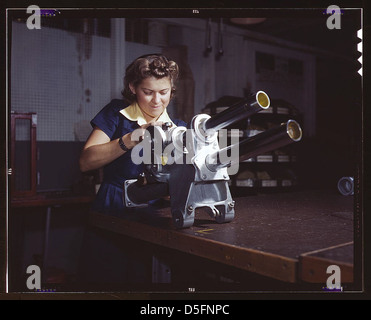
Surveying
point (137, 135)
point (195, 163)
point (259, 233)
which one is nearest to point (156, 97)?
point (137, 135)

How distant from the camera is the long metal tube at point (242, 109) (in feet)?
1.93

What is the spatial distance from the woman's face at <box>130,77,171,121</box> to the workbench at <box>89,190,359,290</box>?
0.81 feet

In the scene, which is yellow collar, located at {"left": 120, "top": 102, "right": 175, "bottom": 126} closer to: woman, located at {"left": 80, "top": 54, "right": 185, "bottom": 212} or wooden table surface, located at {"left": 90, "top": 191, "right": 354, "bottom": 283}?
woman, located at {"left": 80, "top": 54, "right": 185, "bottom": 212}

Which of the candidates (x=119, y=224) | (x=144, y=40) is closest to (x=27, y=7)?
(x=144, y=40)

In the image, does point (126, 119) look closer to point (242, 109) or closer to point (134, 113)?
point (134, 113)

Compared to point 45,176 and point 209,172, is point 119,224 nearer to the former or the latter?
point 209,172

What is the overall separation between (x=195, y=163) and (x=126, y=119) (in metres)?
0.31

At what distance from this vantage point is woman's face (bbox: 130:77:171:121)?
2.88ft

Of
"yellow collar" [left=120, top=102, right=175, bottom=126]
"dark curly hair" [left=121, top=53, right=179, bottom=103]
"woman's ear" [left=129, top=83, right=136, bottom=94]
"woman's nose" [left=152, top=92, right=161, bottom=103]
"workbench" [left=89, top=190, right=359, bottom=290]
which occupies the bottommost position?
"workbench" [left=89, top=190, right=359, bottom=290]

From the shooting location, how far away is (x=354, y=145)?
2.18 feet

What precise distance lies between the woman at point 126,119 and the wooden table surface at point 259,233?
0.10 meters

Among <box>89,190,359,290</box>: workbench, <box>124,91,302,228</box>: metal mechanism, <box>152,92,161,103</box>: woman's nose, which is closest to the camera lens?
<box>89,190,359,290</box>: workbench

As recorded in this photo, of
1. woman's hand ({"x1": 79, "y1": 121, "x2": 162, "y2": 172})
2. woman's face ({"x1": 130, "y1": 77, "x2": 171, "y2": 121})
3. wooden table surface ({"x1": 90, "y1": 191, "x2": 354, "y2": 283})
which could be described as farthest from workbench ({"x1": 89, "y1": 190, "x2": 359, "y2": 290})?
woman's face ({"x1": 130, "y1": 77, "x2": 171, "y2": 121})
